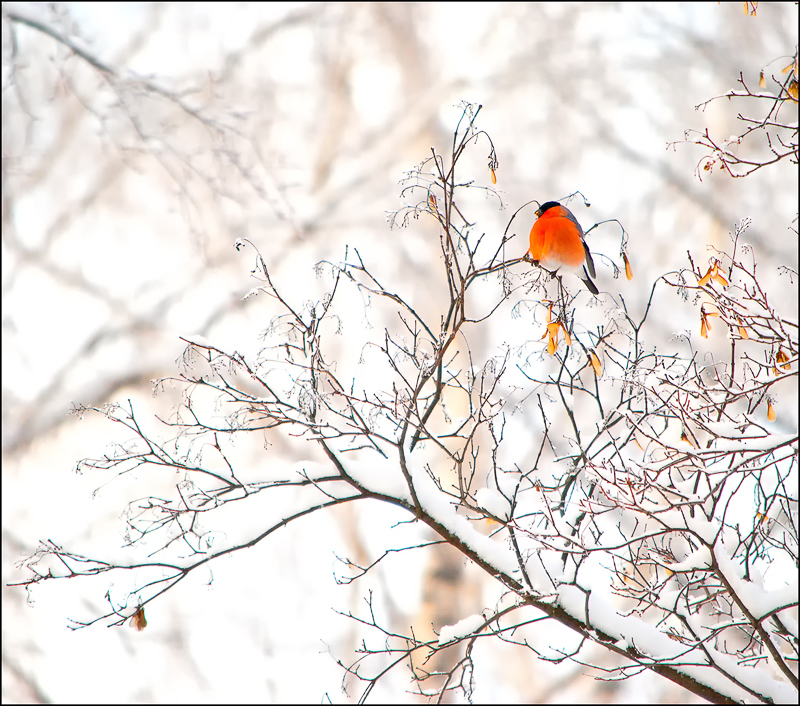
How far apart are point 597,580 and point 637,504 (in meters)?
0.66

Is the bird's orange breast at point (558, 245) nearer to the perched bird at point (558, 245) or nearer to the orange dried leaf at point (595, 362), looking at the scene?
the perched bird at point (558, 245)

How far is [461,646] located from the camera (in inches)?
165

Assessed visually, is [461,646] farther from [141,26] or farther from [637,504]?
[141,26]

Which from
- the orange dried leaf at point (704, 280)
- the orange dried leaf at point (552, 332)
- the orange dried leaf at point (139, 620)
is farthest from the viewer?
the orange dried leaf at point (139, 620)

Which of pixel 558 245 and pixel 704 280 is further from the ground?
pixel 558 245

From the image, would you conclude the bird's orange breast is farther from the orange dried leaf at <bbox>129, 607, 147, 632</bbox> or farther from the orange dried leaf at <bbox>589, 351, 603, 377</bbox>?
the orange dried leaf at <bbox>129, 607, 147, 632</bbox>

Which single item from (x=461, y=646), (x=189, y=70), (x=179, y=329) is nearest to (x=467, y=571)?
(x=461, y=646)

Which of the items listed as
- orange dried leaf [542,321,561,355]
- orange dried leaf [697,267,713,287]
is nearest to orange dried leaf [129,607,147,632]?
orange dried leaf [542,321,561,355]

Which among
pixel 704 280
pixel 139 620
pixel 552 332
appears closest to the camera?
pixel 704 280

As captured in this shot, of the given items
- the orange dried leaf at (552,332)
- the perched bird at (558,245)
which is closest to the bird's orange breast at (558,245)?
the perched bird at (558,245)

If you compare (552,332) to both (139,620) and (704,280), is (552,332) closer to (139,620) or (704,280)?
(704,280)

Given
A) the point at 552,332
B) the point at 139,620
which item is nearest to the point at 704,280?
the point at 552,332

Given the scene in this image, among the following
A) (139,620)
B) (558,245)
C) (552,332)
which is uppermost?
(558,245)

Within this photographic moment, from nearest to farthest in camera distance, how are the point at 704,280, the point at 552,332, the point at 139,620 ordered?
1. the point at 704,280
2. the point at 552,332
3. the point at 139,620
